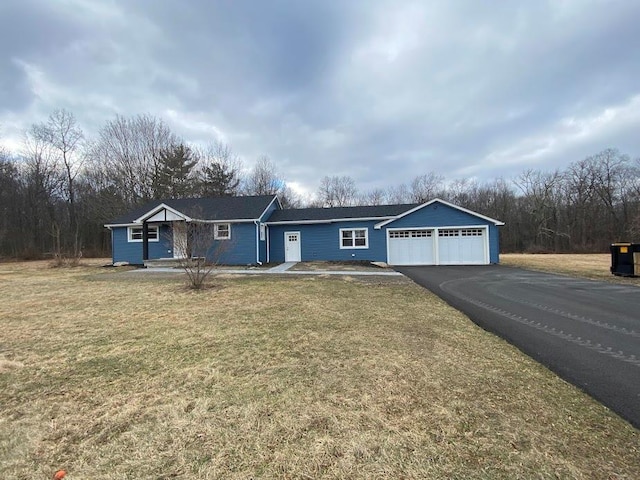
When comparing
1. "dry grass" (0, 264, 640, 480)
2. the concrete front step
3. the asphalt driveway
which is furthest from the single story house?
"dry grass" (0, 264, 640, 480)

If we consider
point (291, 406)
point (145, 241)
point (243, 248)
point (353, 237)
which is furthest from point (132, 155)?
point (291, 406)

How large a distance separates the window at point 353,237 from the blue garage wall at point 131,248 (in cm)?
1067

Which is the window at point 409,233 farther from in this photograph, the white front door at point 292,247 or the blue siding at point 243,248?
the blue siding at point 243,248

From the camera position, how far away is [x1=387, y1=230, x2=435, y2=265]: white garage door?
66.2ft

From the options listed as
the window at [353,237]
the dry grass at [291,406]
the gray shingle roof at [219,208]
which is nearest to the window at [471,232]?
the window at [353,237]

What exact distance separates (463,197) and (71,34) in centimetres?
4283

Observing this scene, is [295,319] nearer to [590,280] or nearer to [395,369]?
[395,369]

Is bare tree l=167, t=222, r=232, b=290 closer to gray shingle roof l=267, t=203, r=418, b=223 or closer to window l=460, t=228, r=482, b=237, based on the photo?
gray shingle roof l=267, t=203, r=418, b=223

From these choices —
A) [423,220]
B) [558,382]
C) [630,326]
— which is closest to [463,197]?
[423,220]

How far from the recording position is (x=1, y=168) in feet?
99.0

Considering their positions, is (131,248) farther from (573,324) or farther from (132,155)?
(573,324)

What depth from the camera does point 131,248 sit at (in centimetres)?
2117

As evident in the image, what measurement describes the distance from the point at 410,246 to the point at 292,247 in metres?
7.44

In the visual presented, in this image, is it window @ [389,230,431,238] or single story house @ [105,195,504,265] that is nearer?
single story house @ [105,195,504,265]
